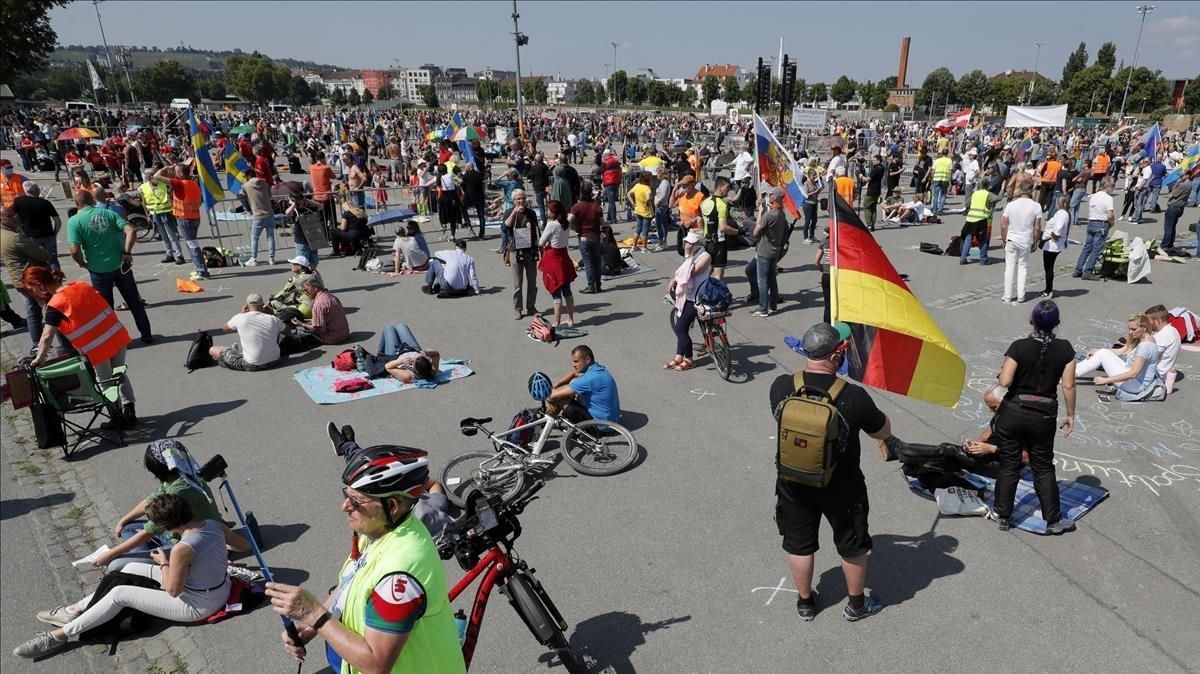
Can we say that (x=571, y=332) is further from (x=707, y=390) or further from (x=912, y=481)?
(x=912, y=481)

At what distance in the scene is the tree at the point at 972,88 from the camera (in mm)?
97500

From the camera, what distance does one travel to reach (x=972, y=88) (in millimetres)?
99062

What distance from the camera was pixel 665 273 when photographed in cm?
1320

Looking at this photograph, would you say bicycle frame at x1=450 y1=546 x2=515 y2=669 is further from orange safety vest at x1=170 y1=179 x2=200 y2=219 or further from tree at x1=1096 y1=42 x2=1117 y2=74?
tree at x1=1096 y1=42 x2=1117 y2=74

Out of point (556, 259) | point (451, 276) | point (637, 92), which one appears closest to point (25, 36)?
point (451, 276)

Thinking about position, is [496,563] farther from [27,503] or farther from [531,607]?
[27,503]

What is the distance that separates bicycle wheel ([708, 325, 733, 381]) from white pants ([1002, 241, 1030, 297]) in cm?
560

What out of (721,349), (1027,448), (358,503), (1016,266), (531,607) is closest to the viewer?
(358,503)

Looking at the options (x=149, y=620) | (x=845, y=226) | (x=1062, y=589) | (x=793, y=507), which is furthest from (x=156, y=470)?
(x=1062, y=589)

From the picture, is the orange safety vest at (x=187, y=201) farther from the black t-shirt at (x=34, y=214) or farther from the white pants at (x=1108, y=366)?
the white pants at (x=1108, y=366)

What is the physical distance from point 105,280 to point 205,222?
10119mm

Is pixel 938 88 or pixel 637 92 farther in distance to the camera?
pixel 637 92

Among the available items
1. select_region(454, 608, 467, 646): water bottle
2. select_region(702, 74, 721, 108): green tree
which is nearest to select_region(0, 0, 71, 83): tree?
select_region(454, 608, 467, 646): water bottle

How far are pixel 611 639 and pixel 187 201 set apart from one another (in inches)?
473
